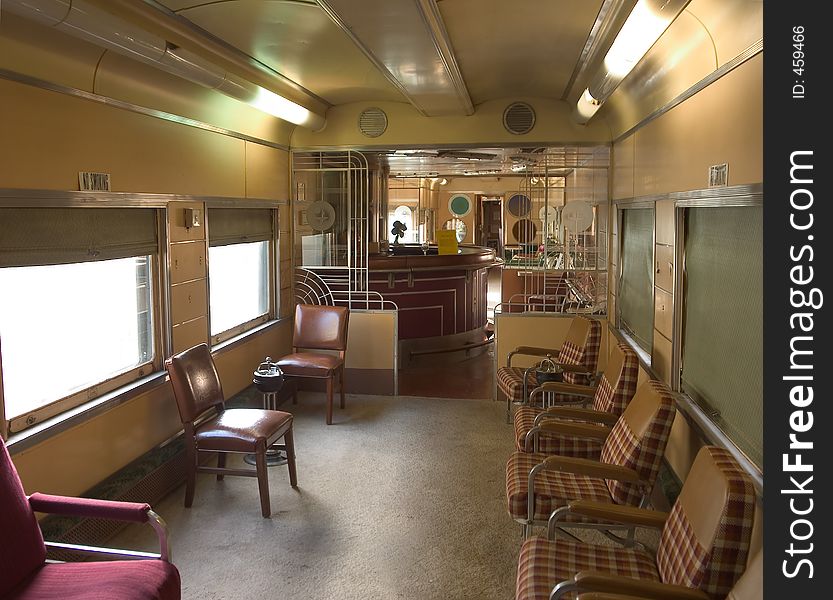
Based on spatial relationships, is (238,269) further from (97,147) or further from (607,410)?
(607,410)

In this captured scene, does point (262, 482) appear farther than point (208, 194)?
No

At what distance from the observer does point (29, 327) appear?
3.47m

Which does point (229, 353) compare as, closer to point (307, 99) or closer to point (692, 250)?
point (307, 99)

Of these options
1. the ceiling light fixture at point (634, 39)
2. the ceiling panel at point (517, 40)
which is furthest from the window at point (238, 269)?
the ceiling light fixture at point (634, 39)

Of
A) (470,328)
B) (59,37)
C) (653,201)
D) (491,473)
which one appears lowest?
(491,473)

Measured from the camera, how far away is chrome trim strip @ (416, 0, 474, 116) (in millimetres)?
3422

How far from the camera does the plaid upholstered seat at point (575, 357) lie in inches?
207

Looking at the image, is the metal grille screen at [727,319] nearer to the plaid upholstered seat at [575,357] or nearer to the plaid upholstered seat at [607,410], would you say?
the plaid upholstered seat at [607,410]

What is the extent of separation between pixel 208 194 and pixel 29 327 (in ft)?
6.11

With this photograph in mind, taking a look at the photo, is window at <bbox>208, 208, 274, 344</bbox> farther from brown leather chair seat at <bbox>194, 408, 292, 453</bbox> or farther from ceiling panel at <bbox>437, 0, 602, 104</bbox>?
ceiling panel at <bbox>437, 0, 602, 104</bbox>

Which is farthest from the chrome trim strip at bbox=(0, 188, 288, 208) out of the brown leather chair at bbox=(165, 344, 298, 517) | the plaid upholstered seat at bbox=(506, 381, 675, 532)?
the plaid upholstered seat at bbox=(506, 381, 675, 532)

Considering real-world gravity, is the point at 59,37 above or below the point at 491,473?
above

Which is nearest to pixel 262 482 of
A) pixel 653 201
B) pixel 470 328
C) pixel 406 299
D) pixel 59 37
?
pixel 59 37

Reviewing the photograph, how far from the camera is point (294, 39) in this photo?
435 cm
